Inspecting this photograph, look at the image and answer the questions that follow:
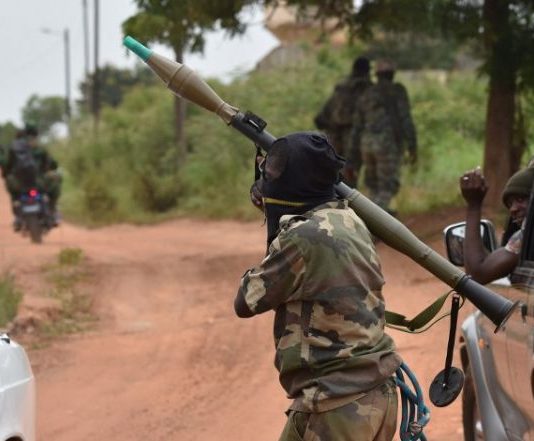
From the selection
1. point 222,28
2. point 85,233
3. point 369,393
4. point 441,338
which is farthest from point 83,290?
point 369,393

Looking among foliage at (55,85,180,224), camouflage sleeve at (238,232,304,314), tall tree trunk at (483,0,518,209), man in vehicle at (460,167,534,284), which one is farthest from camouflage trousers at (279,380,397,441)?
foliage at (55,85,180,224)

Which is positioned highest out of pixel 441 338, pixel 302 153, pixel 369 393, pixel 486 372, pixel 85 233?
pixel 302 153

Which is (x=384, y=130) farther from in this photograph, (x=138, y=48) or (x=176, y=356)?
(x=138, y=48)

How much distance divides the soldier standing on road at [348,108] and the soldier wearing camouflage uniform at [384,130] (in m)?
0.17

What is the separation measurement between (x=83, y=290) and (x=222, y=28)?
3312mm

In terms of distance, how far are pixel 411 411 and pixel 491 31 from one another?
30.1ft

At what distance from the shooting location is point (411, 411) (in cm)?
401

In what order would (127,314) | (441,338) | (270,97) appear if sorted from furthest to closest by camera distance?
(270,97)
(127,314)
(441,338)

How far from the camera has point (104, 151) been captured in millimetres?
33812

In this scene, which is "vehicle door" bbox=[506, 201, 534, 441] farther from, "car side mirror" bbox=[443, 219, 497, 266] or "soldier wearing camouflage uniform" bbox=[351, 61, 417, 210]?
"soldier wearing camouflage uniform" bbox=[351, 61, 417, 210]

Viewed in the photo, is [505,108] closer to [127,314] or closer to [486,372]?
[127,314]

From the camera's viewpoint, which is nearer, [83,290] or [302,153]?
[302,153]

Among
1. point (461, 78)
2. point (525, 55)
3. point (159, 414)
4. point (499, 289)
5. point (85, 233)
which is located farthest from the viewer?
point (461, 78)

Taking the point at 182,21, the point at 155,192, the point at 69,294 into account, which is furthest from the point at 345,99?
the point at 155,192
